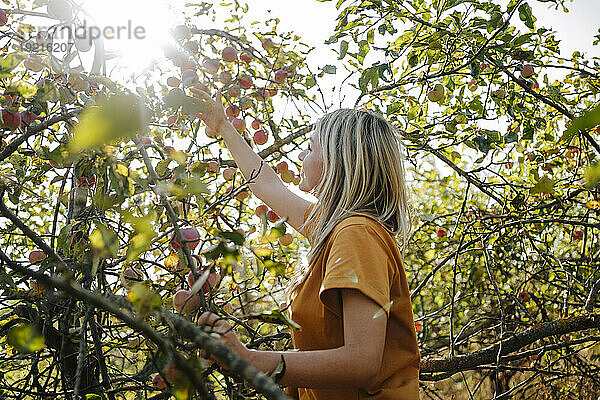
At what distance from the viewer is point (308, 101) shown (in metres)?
2.03

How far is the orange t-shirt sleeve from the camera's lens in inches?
38.1

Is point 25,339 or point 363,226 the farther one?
point 363,226

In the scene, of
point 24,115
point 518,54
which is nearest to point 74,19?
point 24,115

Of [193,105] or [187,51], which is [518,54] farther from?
[193,105]

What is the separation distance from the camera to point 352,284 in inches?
37.6

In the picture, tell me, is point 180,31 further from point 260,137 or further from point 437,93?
point 437,93

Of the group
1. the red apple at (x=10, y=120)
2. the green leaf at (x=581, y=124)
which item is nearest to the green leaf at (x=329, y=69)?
the red apple at (x=10, y=120)

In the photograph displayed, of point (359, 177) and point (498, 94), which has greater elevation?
point (498, 94)

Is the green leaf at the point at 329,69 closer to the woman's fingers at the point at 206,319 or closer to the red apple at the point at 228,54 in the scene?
the red apple at the point at 228,54

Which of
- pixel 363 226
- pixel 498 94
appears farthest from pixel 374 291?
Answer: pixel 498 94

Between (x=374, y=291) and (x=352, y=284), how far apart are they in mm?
47

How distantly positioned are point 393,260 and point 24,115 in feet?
3.58

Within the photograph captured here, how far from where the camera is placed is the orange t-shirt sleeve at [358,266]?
97cm

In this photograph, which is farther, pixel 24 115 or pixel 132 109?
pixel 24 115
